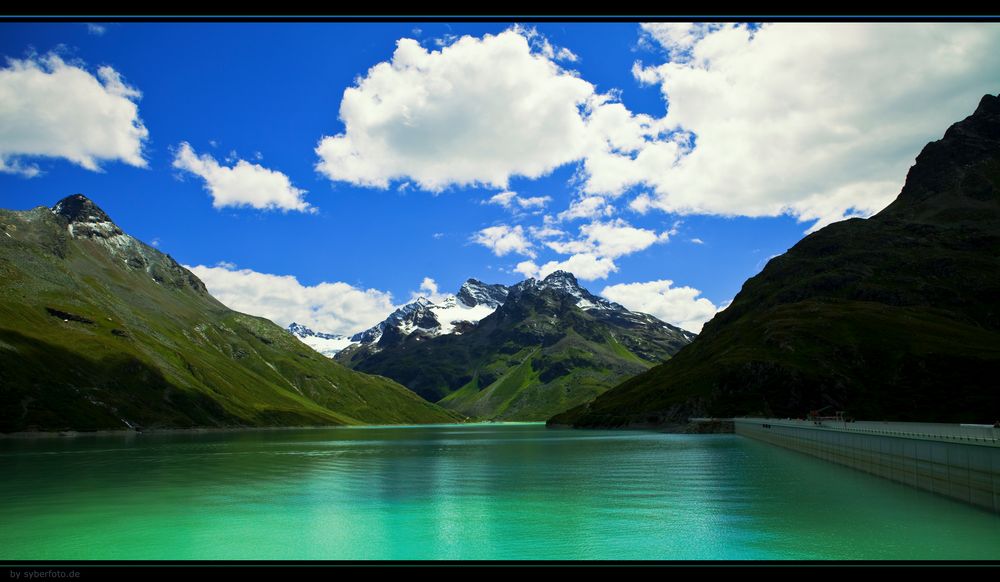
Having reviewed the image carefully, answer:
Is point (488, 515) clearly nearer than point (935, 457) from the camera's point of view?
Yes

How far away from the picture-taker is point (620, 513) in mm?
49094

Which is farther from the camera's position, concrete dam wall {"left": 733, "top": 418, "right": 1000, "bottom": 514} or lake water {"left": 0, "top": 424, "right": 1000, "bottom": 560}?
A: concrete dam wall {"left": 733, "top": 418, "right": 1000, "bottom": 514}

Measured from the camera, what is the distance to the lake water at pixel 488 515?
36.2 meters

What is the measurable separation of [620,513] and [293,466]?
222ft

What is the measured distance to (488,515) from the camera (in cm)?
4966

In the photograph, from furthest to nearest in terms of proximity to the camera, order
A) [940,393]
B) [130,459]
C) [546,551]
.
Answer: [940,393] < [130,459] < [546,551]

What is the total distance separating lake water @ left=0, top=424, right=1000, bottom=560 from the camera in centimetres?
3625

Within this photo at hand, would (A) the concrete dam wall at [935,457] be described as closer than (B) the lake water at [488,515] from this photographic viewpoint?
No

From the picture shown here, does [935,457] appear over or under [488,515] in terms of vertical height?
over
